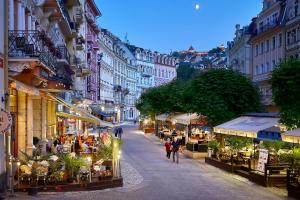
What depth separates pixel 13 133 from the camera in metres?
24.3

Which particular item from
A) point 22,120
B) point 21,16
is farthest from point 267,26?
point 21,16

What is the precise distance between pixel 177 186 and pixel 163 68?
138 metres

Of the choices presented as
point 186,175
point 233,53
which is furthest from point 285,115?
point 233,53

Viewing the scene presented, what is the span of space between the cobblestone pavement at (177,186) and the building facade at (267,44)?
2501cm

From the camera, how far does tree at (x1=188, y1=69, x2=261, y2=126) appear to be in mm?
37562

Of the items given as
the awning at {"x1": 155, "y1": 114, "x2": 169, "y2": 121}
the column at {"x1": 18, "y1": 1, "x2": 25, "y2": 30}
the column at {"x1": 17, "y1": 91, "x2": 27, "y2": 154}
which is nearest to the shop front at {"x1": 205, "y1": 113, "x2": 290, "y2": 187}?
the column at {"x1": 17, "y1": 91, "x2": 27, "y2": 154}

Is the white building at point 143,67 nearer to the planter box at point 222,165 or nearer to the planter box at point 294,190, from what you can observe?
the planter box at point 222,165

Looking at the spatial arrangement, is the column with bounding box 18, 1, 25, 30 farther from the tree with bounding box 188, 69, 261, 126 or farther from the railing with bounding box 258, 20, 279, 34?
the railing with bounding box 258, 20, 279, 34

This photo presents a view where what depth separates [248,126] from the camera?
28.7 m

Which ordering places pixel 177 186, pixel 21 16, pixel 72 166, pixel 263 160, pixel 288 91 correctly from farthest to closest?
pixel 288 91
pixel 263 160
pixel 21 16
pixel 177 186
pixel 72 166

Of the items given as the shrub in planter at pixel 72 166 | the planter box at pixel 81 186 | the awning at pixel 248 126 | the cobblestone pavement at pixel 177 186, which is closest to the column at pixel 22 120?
the cobblestone pavement at pixel 177 186

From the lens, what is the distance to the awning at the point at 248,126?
27211 millimetres

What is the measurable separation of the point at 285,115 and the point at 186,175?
5855 mm

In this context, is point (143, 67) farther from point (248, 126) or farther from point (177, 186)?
point (177, 186)
